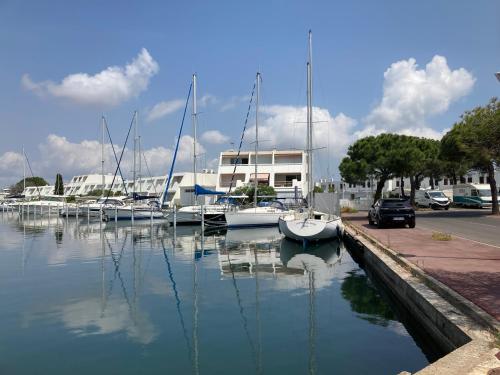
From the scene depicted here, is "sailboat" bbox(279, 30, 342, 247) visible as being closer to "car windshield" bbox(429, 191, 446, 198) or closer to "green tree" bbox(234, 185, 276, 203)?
"car windshield" bbox(429, 191, 446, 198)

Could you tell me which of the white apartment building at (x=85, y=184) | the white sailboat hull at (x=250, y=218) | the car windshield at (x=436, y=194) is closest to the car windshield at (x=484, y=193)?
the car windshield at (x=436, y=194)

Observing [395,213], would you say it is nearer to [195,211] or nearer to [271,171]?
[195,211]

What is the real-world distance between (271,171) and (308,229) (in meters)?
42.6

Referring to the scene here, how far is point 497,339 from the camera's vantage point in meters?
6.28

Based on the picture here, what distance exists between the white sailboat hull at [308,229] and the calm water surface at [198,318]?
2895 millimetres

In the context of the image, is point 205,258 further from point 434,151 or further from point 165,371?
point 434,151

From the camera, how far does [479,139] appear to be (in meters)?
12.0

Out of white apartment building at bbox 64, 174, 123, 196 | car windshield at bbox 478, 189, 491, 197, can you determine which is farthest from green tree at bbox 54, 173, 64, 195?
car windshield at bbox 478, 189, 491, 197

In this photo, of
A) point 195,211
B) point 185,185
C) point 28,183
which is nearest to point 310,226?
point 195,211

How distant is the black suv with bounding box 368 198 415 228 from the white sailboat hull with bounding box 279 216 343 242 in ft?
10.8

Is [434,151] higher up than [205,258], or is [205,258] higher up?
[434,151]

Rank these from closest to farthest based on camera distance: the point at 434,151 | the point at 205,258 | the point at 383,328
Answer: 1. the point at 383,328
2. the point at 205,258
3. the point at 434,151

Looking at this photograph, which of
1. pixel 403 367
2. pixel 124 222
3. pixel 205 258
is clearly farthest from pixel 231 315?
pixel 124 222

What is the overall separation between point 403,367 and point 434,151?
148 ft
